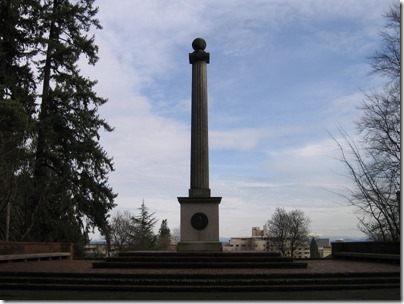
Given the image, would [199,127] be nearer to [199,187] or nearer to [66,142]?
[199,187]

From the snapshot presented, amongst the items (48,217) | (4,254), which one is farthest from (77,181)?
(4,254)

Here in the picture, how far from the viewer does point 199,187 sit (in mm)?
17969

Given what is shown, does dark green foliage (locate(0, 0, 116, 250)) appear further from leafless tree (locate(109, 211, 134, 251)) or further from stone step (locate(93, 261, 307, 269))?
leafless tree (locate(109, 211, 134, 251))

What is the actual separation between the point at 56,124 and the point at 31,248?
9.21 m

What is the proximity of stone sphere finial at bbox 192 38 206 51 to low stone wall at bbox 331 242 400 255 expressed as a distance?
12.2 m

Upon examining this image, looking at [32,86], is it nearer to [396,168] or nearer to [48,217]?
[48,217]

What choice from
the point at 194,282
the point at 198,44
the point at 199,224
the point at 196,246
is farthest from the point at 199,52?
the point at 194,282

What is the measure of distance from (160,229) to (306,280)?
2571 inches

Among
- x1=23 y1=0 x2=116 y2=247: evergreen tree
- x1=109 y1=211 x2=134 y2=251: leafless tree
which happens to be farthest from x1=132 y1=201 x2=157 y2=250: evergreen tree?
x1=23 y1=0 x2=116 y2=247: evergreen tree

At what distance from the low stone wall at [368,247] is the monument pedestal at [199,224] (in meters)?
7.17

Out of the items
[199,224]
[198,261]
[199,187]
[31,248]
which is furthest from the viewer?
[31,248]

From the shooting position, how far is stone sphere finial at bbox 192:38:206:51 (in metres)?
19.5

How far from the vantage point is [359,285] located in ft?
36.5

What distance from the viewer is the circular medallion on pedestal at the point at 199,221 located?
17.3 metres
